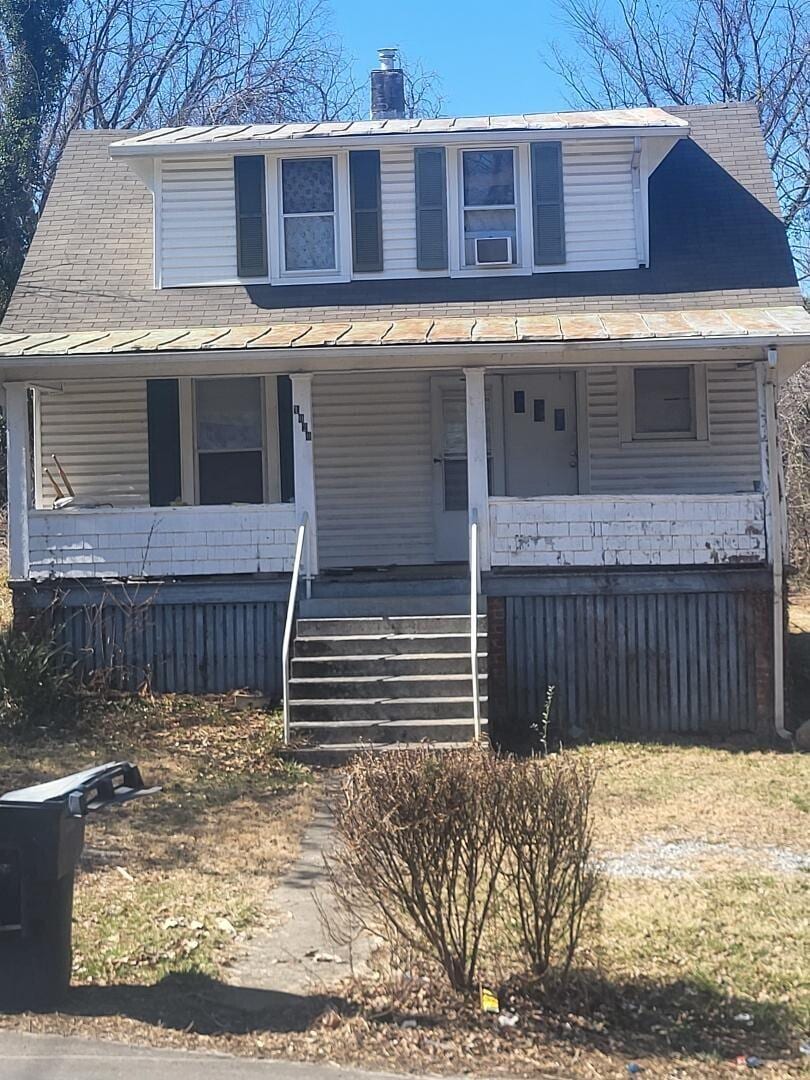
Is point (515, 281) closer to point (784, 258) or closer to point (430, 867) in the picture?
point (784, 258)

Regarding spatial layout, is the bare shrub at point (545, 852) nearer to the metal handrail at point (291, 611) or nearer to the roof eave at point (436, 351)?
the metal handrail at point (291, 611)

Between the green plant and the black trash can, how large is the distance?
521 cm

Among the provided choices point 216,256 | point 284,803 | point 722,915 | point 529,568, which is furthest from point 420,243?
point 722,915

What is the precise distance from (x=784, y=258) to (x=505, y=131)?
330 cm

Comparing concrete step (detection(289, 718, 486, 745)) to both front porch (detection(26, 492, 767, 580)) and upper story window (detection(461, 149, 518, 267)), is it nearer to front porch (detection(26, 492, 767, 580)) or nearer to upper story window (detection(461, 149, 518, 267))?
front porch (detection(26, 492, 767, 580))

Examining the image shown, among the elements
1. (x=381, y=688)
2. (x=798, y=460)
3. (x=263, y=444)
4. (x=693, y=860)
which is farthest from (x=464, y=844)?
(x=798, y=460)

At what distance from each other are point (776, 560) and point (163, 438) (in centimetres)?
650

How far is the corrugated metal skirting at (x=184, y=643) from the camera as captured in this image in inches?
446

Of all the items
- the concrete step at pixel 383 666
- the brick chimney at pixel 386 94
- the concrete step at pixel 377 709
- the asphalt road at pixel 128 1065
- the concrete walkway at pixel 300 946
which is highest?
the brick chimney at pixel 386 94

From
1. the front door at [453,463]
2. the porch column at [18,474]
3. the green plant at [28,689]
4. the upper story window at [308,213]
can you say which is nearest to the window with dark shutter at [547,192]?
the front door at [453,463]

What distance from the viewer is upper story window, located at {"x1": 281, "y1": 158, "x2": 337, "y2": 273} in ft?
44.0

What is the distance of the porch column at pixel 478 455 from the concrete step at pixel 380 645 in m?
0.91

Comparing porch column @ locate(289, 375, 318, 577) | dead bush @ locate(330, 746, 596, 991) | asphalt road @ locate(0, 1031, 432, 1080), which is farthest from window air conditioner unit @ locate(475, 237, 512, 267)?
asphalt road @ locate(0, 1031, 432, 1080)

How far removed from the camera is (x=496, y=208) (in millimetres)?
13312
